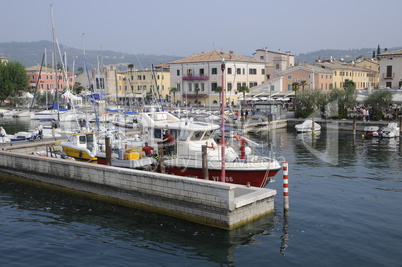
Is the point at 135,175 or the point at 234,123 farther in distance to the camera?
the point at 234,123

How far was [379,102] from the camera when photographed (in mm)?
50750

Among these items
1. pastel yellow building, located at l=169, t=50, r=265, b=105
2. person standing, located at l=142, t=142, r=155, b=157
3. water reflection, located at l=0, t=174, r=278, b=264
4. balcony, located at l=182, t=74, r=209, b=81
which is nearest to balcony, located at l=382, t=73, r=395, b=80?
pastel yellow building, located at l=169, t=50, r=265, b=105

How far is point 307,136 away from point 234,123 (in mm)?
10312

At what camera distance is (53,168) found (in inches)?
902

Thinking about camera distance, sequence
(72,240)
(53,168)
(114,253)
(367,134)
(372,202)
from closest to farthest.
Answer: (114,253) → (72,240) → (372,202) → (53,168) → (367,134)

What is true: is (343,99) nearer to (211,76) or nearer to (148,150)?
(211,76)

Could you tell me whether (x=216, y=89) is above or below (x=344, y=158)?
above

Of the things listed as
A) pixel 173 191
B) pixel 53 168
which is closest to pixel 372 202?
pixel 173 191

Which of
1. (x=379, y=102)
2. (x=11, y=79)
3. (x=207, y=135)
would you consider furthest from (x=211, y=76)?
(x=207, y=135)

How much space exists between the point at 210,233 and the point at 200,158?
5.83m

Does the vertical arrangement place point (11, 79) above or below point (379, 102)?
above

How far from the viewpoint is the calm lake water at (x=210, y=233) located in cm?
1382

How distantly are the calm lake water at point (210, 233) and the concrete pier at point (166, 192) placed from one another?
41 cm

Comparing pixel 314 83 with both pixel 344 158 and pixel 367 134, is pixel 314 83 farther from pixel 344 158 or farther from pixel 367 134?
pixel 344 158
